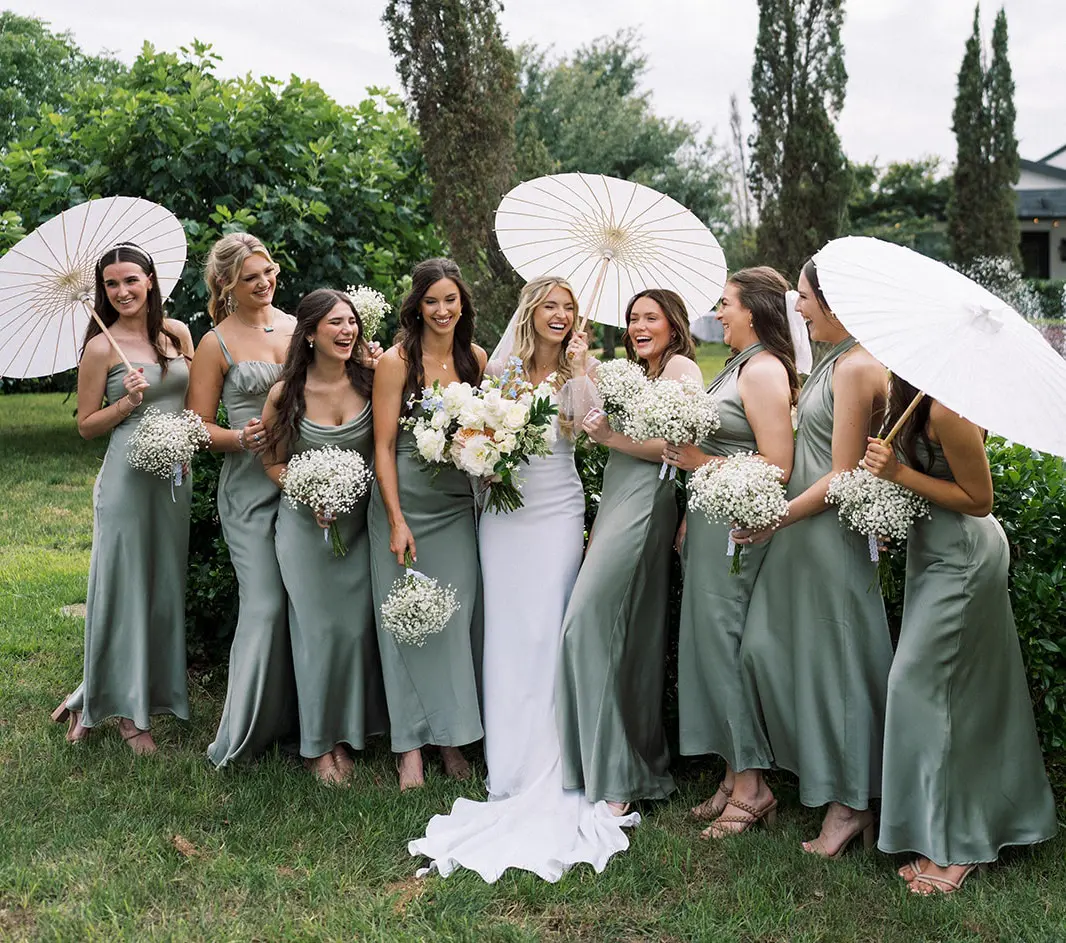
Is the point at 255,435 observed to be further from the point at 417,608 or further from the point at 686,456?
the point at 686,456

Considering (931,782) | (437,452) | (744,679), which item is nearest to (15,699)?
(437,452)

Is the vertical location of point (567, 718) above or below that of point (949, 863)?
above

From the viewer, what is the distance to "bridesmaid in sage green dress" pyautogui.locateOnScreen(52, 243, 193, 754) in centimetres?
564

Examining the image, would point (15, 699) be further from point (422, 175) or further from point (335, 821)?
point (422, 175)

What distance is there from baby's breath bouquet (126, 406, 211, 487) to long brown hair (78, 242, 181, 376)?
37 cm

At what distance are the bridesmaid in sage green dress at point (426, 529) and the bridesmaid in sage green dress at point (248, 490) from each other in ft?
1.79

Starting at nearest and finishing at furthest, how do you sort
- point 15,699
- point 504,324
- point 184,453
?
point 184,453 < point 15,699 < point 504,324

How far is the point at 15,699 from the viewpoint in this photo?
6.51 m

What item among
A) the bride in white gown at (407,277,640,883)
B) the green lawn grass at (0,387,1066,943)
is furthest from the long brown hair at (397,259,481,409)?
the green lawn grass at (0,387,1066,943)

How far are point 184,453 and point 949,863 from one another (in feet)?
12.8

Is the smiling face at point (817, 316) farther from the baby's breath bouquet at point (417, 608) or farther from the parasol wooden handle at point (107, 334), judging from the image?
the parasol wooden handle at point (107, 334)

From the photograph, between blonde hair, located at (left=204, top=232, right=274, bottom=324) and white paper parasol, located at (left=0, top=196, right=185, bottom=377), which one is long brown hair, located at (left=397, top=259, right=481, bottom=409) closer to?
blonde hair, located at (left=204, top=232, right=274, bottom=324)

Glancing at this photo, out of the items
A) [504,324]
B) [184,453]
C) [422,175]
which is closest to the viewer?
[184,453]

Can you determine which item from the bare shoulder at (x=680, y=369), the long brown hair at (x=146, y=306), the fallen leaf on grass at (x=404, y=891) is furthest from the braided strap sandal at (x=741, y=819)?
the long brown hair at (x=146, y=306)
